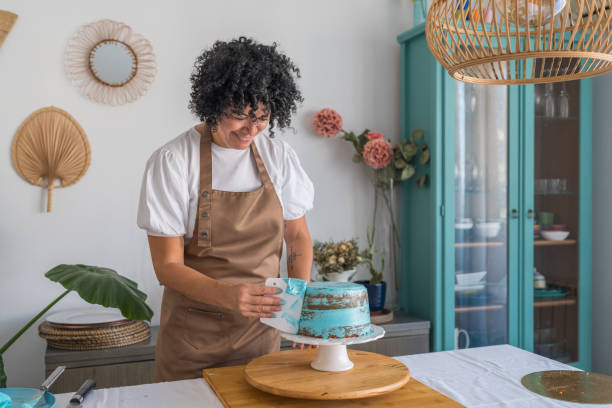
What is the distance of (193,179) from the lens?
1.56m

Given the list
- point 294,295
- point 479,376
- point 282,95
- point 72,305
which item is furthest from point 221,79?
point 72,305

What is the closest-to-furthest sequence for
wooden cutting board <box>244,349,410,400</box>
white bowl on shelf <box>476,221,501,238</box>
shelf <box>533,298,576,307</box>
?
wooden cutting board <box>244,349,410,400</box> → white bowl on shelf <box>476,221,501,238</box> → shelf <box>533,298,576,307</box>

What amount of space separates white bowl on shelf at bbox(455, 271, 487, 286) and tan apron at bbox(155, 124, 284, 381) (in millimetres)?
1570

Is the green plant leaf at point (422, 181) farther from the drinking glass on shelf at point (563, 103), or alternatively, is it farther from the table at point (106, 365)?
the table at point (106, 365)

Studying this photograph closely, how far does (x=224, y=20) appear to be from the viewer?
2.73m

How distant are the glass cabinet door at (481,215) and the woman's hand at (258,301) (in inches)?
71.5

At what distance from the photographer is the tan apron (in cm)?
153

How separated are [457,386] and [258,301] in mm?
523

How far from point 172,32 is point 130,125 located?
1.56ft

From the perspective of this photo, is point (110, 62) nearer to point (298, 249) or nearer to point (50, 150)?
point (50, 150)

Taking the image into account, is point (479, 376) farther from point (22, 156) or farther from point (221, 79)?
point (22, 156)

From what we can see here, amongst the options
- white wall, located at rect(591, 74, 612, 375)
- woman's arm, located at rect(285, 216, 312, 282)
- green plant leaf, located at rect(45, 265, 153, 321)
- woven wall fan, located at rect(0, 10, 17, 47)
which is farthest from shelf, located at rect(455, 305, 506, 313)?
woven wall fan, located at rect(0, 10, 17, 47)

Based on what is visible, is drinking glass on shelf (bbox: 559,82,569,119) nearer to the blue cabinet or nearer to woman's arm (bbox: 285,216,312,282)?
the blue cabinet

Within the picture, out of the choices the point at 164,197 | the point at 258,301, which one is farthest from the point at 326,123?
the point at 258,301
